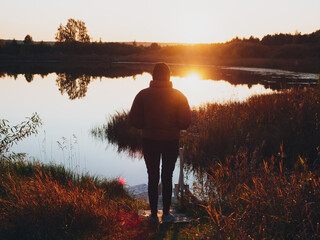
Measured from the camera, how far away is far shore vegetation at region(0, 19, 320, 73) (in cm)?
5725

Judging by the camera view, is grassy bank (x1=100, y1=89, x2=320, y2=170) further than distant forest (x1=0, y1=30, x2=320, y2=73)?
No

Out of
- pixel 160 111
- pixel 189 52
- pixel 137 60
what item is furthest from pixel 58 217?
pixel 189 52

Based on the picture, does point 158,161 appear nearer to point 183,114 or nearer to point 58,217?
point 183,114

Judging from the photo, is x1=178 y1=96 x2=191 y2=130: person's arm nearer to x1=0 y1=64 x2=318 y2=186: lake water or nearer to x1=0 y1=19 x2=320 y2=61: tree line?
x1=0 y1=64 x2=318 y2=186: lake water

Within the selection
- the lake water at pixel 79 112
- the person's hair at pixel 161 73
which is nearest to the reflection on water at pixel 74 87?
the lake water at pixel 79 112

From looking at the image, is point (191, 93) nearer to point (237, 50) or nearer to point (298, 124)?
point (298, 124)

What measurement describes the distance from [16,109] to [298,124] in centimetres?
1921

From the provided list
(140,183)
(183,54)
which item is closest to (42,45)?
(183,54)

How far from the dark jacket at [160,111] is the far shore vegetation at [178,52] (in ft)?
171

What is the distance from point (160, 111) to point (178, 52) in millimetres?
80568

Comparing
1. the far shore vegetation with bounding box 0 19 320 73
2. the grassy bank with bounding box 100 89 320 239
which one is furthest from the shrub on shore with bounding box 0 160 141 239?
the far shore vegetation with bounding box 0 19 320 73

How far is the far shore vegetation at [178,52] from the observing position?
2254 inches

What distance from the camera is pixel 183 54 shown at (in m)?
82.3

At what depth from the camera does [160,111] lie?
4.35m
